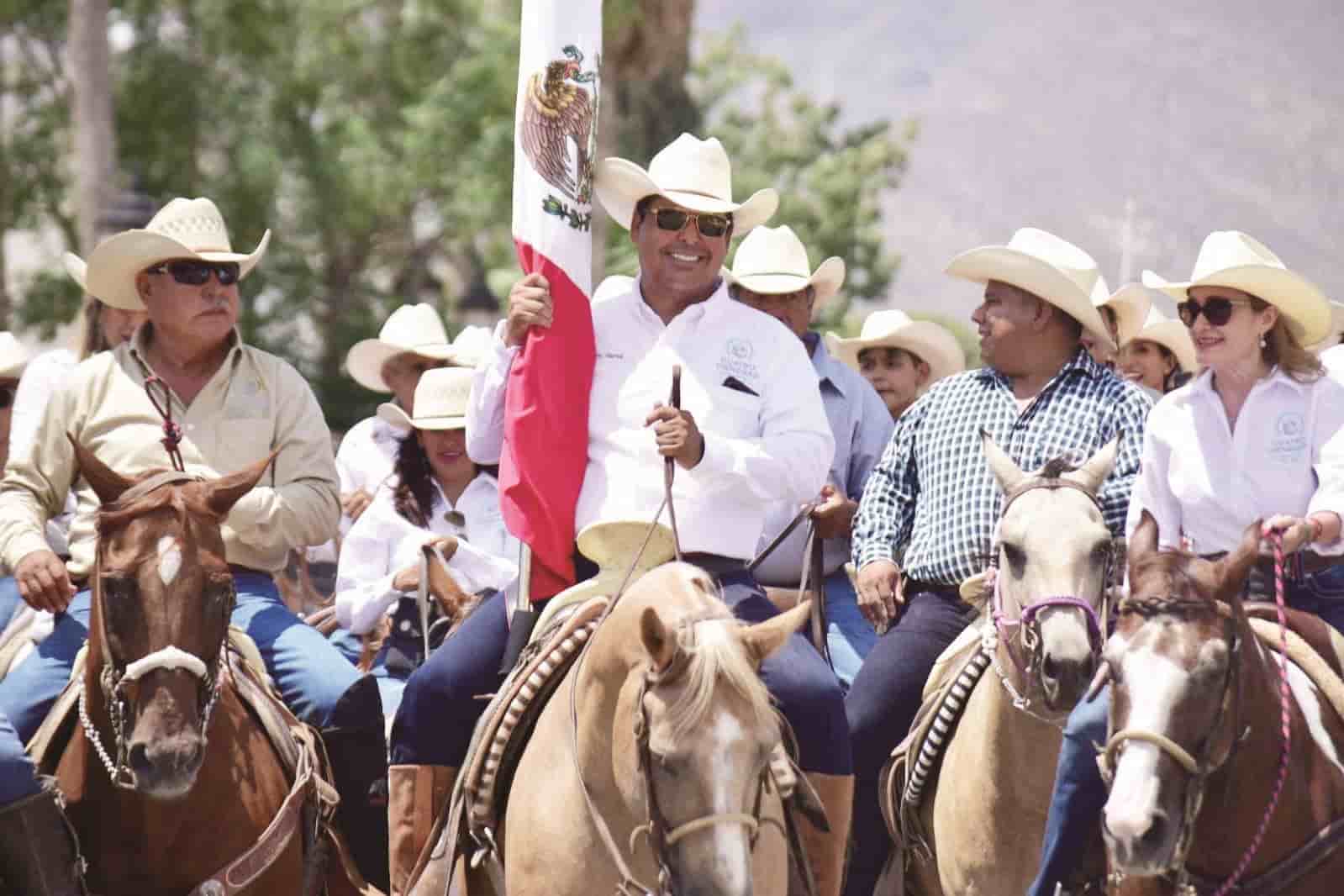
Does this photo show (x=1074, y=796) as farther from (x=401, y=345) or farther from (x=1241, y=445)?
(x=401, y=345)

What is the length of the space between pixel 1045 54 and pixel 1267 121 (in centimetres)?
937

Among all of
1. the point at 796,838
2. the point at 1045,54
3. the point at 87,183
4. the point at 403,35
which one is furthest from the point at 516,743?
the point at 1045,54

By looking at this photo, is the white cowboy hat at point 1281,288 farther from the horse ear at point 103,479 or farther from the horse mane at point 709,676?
the horse ear at point 103,479

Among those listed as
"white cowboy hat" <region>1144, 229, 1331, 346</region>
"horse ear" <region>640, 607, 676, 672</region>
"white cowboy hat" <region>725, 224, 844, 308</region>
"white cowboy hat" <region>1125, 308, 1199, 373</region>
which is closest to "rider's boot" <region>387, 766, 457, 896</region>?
"horse ear" <region>640, 607, 676, 672</region>

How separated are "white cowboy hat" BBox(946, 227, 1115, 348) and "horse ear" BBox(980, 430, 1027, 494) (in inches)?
33.9

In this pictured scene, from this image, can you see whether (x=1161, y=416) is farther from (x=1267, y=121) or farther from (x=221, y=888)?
(x=1267, y=121)

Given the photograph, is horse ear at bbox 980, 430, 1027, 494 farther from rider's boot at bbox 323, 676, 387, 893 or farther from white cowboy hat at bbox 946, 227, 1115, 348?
rider's boot at bbox 323, 676, 387, 893

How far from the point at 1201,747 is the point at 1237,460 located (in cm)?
150

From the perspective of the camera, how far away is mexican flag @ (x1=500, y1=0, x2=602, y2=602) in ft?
23.9

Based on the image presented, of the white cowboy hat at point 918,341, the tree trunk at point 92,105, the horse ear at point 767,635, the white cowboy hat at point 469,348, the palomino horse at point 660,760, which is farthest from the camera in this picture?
the tree trunk at point 92,105

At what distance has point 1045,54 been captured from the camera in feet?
180

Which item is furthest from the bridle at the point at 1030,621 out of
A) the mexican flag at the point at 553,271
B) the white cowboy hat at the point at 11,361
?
the white cowboy hat at the point at 11,361

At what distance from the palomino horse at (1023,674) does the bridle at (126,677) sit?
262 cm

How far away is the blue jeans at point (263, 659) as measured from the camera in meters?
7.66
